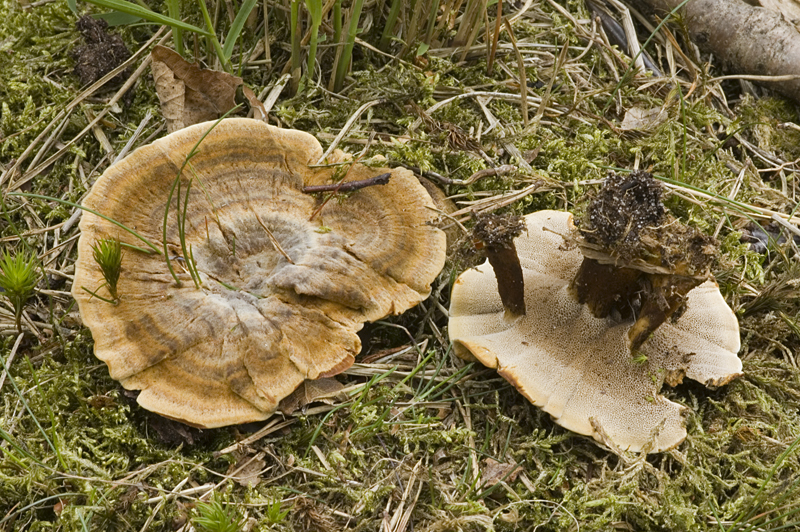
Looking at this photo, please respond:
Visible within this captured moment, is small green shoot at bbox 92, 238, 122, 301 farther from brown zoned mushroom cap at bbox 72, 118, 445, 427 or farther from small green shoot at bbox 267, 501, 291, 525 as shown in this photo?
small green shoot at bbox 267, 501, 291, 525

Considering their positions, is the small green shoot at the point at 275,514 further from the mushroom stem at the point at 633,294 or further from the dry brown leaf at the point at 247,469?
the mushroom stem at the point at 633,294

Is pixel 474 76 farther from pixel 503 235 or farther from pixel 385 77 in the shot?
pixel 503 235

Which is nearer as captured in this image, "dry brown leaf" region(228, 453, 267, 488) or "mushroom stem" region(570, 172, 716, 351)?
"mushroom stem" region(570, 172, 716, 351)

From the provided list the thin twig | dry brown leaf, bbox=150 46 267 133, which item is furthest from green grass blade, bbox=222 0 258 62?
the thin twig

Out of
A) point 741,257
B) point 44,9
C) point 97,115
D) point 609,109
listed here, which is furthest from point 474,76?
point 44,9

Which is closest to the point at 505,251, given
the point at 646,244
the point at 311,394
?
the point at 646,244

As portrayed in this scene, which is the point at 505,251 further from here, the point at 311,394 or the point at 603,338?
Answer: the point at 311,394
